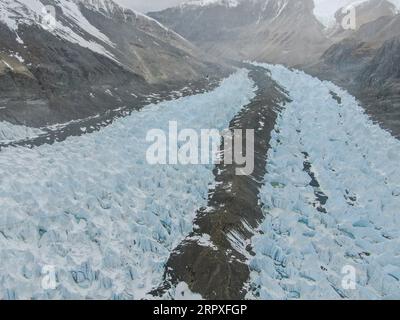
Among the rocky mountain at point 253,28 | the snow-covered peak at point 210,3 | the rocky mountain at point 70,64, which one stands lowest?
the rocky mountain at point 70,64

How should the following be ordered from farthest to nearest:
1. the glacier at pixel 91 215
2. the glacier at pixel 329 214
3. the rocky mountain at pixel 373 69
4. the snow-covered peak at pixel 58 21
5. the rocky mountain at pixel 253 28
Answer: the rocky mountain at pixel 253 28 < the snow-covered peak at pixel 58 21 < the rocky mountain at pixel 373 69 < the glacier at pixel 329 214 < the glacier at pixel 91 215

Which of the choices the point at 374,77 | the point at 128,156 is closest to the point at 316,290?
the point at 128,156

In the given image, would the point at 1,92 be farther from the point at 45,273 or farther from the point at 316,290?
the point at 316,290

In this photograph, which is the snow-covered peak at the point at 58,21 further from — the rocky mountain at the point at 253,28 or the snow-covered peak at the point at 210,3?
the snow-covered peak at the point at 210,3

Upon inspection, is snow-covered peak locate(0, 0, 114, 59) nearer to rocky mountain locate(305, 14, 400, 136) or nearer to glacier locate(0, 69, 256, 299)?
glacier locate(0, 69, 256, 299)

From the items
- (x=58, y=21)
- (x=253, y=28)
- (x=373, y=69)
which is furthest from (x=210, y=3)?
(x=58, y=21)

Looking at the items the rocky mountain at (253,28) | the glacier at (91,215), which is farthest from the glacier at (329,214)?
the rocky mountain at (253,28)

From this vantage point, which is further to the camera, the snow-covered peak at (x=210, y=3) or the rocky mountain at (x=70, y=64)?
the snow-covered peak at (x=210, y=3)

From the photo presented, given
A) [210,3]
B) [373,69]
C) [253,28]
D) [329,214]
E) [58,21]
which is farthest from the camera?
[210,3]

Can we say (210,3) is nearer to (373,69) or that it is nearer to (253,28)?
(253,28)
